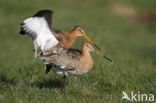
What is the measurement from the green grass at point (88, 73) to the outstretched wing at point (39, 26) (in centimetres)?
118

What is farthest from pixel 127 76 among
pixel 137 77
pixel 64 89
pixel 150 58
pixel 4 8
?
pixel 4 8

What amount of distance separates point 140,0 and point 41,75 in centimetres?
2048

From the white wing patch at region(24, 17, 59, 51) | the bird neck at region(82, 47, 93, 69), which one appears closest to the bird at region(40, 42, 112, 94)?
the bird neck at region(82, 47, 93, 69)

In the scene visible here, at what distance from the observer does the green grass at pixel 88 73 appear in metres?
7.06

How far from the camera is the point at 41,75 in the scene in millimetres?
8516

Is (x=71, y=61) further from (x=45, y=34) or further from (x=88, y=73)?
(x=88, y=73)

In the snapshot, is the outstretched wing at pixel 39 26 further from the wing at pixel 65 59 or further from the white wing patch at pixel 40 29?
the wing at pixel 65 59

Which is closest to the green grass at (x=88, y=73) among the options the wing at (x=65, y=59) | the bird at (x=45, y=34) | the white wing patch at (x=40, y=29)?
the wing at (x=65, y=59)

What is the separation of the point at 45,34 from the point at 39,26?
24 centimetres

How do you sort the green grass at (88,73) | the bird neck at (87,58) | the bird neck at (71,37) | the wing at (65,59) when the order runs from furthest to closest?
the bird neck at (71,37) < the bird neck at (87,58) < the wing at (65,59) < the green grass at (88,73)

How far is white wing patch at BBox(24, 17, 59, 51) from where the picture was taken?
23.9ft

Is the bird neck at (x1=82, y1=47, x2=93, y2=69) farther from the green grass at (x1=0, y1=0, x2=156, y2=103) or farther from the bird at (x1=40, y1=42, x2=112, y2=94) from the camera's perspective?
the green grass at (x1=0, y1=0, x2=156, y2=103)

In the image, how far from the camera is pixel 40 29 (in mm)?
7301

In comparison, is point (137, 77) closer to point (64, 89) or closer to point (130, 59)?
point (64, 89)
